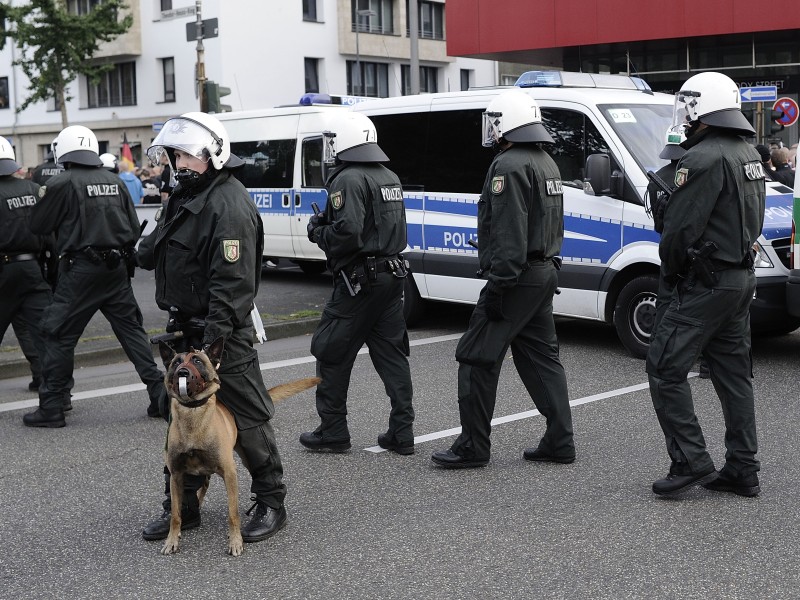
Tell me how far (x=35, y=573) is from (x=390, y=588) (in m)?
1.53

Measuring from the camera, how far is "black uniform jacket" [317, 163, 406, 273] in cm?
620

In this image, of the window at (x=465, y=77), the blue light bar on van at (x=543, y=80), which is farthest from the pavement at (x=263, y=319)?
the window at (x=465, y=77)

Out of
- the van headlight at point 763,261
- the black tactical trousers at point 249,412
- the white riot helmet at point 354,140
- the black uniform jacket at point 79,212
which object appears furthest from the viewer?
the van headlight at point 763,261

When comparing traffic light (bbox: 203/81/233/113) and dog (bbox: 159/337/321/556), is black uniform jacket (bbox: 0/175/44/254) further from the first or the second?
traffic light (bbox: 203/81/233/113)

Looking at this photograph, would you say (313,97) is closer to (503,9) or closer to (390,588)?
(503,9)

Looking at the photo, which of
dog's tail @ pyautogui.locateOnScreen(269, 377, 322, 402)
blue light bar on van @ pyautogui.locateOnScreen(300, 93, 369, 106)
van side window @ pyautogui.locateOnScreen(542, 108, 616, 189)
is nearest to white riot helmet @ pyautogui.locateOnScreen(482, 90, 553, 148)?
dog's tail @ pyautogui.locateOnScreen(269, 377, 322, 402)

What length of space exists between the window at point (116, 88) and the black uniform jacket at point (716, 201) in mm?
39486

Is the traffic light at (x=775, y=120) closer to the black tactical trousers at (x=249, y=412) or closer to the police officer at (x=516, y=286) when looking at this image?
the police officer at (x=516, y=286)

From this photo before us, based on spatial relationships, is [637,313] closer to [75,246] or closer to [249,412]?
[75,246]

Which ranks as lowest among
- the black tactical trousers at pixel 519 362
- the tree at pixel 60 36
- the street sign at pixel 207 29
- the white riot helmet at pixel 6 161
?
the black tactical trousers at pixel 519 362

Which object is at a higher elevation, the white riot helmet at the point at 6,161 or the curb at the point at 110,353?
the white riot helmet at the point at 6,161

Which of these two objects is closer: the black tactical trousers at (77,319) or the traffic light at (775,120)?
the black tactical trousers at (77,319)

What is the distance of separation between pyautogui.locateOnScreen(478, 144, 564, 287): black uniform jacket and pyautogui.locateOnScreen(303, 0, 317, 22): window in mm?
37788

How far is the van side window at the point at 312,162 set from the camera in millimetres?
14586
